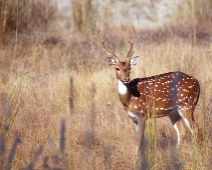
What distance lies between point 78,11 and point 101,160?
7763mm

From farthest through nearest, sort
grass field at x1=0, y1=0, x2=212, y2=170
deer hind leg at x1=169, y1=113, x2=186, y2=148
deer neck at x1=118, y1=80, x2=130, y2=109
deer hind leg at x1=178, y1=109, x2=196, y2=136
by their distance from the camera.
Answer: deer neck at x1=118, y1=80, x2=130, y2=109 → deer hind leg at x1=178, y1=109, x2=196, y2=136 → deer hind leg at x1=169, y1=113, x2=186, y2=148 → grass field at x1=0, y1=0, x2=212, y2=170

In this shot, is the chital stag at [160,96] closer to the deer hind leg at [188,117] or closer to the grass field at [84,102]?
the deer hind leg at [188,117]

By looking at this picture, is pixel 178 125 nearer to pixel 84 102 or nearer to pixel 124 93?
pixel 124 93

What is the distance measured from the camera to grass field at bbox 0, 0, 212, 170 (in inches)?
227

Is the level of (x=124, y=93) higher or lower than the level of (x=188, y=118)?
higher

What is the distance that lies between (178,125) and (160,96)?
36cm

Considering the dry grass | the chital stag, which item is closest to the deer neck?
the chital stag

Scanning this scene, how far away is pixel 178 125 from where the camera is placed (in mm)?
7105

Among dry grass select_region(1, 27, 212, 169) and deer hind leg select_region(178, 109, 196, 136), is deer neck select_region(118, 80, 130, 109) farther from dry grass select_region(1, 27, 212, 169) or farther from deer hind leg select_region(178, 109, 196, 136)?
deer hind leg select_region(178, 109, 196, 136)

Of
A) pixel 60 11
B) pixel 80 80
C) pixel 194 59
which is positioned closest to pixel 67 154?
pixel 80 80

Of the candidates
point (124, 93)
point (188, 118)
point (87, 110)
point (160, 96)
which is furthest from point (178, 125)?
point (87, 110)

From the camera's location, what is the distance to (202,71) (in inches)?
356

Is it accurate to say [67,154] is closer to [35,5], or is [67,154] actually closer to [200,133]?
[200,133]

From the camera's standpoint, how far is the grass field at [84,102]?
575 cm
